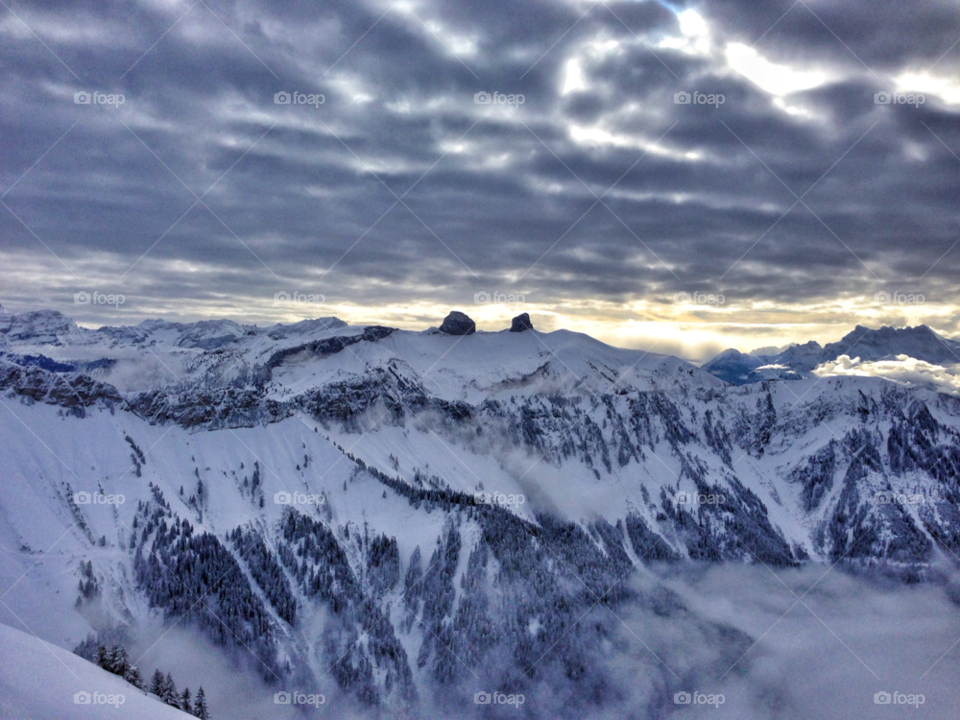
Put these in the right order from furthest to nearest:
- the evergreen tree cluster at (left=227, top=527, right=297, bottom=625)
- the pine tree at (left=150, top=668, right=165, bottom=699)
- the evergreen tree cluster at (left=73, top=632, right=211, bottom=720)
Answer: the evergreen tree cluster at (left=227, top=527, right=297, bottom=625) < the pine tree at (left=150, top=668, right=165, bottom=699) < the evergreen tree cluster at (left=73, top=632, right=211, bottom=720)

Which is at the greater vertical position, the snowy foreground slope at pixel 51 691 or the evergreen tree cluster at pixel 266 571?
the snowy foreground slope at pixel 51 691

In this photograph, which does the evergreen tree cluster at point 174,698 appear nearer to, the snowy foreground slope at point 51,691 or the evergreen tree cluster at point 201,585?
the evergreen tree cluster at point 201,585

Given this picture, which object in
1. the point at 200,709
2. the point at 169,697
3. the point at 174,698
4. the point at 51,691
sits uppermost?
the point at 51,691

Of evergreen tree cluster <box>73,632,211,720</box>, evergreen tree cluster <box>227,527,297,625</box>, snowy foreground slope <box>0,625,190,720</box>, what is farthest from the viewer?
evergreen tree cluster <box>227,527,297,625</box>

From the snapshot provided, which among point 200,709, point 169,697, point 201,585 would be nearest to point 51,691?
point 169,697

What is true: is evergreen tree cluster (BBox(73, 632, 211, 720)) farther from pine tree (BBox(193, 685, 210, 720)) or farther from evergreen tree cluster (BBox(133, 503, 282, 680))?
evergreen tree cluster (BBox(133, 503, 282, 680))

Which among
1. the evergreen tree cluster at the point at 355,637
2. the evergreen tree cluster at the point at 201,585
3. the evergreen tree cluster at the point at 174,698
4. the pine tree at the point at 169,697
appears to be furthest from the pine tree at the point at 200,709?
the evergreen tree cluster at the point at 355,637

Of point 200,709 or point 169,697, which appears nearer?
point 169,697

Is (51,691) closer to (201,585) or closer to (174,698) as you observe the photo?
(174,698)

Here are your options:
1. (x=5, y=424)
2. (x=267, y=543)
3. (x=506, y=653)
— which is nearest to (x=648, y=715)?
(x=506, y=653)

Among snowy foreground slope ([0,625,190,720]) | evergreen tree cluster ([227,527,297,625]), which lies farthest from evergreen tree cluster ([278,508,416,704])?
snowy foreground slope ([0,625,190,720])

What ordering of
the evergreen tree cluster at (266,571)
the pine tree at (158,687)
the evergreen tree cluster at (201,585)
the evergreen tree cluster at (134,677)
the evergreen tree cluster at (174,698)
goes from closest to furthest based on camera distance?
1. the evergreen tree cluster at (134,677)
2. the evergreen tree cluster at (174,698)
3. the pine tree at (158,687)
4. the evergreen tree cluster at (201,585)
5. the evergreen tree cluster at (266,571)
